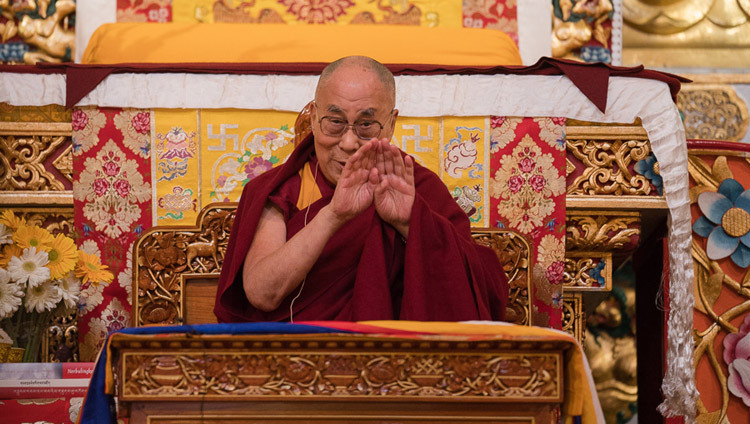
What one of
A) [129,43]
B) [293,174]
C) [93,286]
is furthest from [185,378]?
[129,43]

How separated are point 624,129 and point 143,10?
2557 millimetres

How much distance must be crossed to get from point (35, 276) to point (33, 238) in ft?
0.53

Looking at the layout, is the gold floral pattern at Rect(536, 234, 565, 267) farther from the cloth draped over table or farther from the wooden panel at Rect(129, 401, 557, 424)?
the wooden panel at Rect(129, 401, 557, 424)

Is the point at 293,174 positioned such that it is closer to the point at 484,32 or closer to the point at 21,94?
the point at 21,94

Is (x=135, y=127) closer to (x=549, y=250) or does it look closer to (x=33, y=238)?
(x=33, y=238)

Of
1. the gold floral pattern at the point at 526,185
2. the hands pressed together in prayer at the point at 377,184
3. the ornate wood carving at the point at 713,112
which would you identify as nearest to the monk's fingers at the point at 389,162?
the hands pressed together in prayer at the point at 377,184

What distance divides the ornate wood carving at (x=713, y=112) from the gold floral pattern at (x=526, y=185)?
171cm

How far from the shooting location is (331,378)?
167 centimetres

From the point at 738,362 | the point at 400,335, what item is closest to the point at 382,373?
the point at 400,335

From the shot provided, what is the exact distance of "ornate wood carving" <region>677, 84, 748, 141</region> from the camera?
4.66 metres

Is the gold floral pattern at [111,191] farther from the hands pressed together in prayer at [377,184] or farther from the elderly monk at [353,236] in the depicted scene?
the hands pressed together in prayer at [377,184]

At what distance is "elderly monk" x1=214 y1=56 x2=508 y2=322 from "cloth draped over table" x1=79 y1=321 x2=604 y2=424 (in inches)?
23.9

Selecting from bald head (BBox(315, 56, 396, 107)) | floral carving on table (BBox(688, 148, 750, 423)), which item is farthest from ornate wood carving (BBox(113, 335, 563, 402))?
floral carving on table (BBox(688, 148, 750, 423))

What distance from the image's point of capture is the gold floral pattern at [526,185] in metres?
3.23
